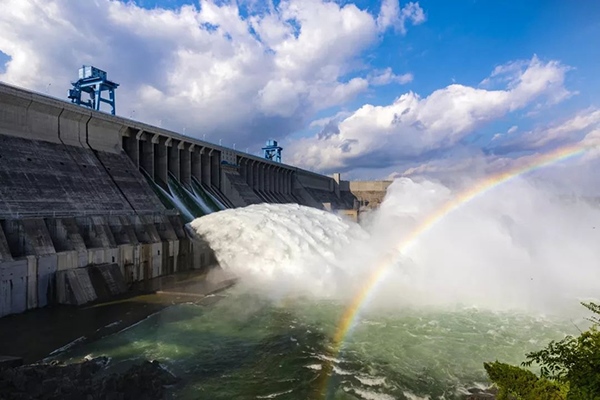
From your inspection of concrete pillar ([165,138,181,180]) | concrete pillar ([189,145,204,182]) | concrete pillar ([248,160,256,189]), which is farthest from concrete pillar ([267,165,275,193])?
concrete pillar ([165,138,181,180])

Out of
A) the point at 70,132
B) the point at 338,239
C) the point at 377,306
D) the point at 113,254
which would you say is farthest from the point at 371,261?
the point at 70,132

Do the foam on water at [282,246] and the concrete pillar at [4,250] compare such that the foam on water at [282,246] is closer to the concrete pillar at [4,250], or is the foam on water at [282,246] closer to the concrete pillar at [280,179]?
the concrete pillar at [4,250]

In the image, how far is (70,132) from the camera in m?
27.0

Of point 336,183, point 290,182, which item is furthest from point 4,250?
point 336,183

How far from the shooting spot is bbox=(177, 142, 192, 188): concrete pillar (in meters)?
39.9

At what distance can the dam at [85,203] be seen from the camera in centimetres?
1653

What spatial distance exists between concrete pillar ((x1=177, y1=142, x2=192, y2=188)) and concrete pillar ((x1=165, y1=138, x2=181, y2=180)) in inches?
16.2

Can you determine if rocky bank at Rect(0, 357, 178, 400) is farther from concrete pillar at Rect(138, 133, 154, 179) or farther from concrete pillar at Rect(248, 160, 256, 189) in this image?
concrete pillar at Rect(248, 160, 256, 189)

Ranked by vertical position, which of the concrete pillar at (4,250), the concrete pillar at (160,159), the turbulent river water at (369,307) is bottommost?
the turbulent river water at (369,307)

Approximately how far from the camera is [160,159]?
122 ft

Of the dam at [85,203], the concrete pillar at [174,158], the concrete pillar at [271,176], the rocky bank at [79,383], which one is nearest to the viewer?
the rocky bank at [79,383]

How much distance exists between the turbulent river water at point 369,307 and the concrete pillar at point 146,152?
10.8m

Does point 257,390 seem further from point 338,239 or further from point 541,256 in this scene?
point 541,256

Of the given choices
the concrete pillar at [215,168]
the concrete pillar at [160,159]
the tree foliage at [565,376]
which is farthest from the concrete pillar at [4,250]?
the concrete pillar at [215,168]
